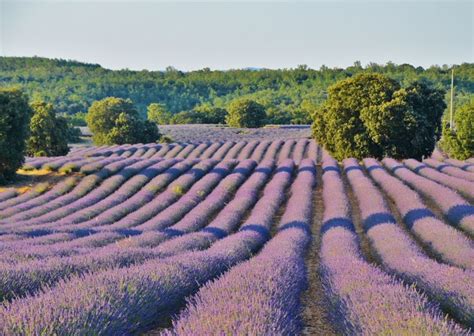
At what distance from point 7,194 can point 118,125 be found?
120 ft

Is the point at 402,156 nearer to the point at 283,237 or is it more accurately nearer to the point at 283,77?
the point at 283,237

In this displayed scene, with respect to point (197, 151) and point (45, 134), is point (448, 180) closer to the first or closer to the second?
point (197, 151)

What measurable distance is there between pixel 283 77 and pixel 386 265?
5325 inches

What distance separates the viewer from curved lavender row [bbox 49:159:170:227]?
16375 millimetres

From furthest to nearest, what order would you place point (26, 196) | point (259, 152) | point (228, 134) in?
point (228, 134) → point (259, 152) → point (26, 196)

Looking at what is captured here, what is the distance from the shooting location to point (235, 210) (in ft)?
52.2

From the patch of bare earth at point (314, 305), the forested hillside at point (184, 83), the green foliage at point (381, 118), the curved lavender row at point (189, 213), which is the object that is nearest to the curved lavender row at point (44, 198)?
the curved lavender row at point (189, 213)

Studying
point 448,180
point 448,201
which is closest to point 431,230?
point 448,201

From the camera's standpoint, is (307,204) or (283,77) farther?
(283,77)

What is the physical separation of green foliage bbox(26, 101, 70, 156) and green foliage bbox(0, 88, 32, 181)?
17.7 meters

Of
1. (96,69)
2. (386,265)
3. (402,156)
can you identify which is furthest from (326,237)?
(96,69)

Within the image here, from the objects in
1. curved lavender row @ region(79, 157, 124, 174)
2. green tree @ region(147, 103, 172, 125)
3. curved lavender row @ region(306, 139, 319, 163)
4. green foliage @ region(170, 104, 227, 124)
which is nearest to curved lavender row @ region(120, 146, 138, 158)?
curved lavender row @ region(79, 157, 124, 174)

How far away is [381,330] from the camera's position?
3701 millimetres

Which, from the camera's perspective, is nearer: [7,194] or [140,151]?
[7,194]
